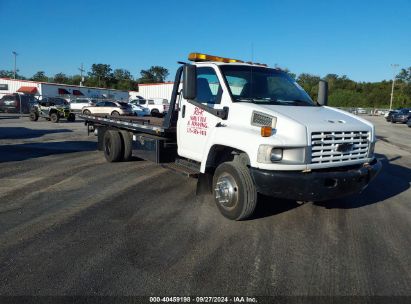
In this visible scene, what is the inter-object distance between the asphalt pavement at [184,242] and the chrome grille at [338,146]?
3.21 feet

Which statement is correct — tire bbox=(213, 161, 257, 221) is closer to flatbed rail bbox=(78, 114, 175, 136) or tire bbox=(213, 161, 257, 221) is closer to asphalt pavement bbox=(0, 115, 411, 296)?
asphalt pavement bbox=(0, 115, 411, 296)

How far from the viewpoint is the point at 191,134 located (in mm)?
6219

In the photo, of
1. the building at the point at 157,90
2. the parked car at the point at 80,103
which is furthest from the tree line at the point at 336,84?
the parked car at the point at 80,103

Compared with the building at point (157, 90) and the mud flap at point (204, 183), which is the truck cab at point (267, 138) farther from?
the building at point (157, 90)

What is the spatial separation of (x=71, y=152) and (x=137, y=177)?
14.5ft

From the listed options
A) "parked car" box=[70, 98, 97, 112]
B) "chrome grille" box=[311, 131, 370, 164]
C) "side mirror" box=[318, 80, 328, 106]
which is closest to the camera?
"chrome grille" box=[311, 131, 370, 164]

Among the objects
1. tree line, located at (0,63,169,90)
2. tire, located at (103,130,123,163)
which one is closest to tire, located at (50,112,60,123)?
tire, located at (103,130,123,163)

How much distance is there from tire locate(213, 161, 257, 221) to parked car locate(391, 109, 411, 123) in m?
36.6

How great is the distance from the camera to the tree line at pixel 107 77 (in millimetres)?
115250

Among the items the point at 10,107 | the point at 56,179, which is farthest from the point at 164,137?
the point at 10,107

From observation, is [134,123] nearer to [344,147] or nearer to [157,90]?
[344,147]

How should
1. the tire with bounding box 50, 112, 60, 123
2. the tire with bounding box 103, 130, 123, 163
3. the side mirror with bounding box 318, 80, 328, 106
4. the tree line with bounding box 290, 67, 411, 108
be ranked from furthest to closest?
the tree line with bounding box 290, 67, 411, 108 → the tire with bounding box 50, 112, 60, 123 → the tire with bounding box 103, 130, 123, 163 → the side mirror with bounding box 318, 80, 328, 106

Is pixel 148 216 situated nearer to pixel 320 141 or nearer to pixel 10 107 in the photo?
pixel 320 141

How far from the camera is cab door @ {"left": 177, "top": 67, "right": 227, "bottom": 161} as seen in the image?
18.8 feet
